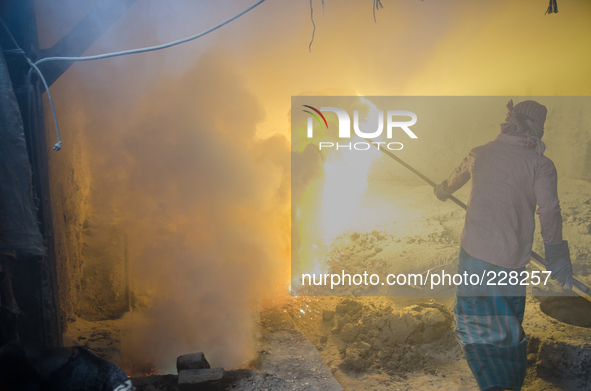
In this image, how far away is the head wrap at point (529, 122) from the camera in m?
3.05

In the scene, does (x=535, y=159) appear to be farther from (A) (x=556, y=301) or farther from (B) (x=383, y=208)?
(B) (x=383, y=208)

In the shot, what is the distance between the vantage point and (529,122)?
309 cm

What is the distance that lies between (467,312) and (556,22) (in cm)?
415

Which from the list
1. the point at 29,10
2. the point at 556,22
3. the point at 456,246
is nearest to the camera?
the point at 29,10

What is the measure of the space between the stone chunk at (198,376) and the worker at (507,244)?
2366 millimetres

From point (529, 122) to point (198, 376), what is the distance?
3918mm

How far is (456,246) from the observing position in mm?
5121

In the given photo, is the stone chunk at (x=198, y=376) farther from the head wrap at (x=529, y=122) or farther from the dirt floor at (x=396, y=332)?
the head wrap at (x=529, y=122)

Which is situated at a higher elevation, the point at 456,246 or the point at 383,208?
the point at 383,208

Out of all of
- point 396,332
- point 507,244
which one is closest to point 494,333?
point 507,244

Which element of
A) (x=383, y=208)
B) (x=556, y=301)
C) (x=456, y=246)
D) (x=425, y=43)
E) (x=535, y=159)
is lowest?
(x=556, y=301)

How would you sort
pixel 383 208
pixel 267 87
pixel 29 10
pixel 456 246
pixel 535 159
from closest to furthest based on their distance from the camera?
pixel 29 10 < pixel 535 159 < pixel 267 87 < pixel 456 246 < pixel 383 208

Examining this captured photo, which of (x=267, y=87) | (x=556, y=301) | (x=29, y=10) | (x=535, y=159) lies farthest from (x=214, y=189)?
(x=556, y=301)

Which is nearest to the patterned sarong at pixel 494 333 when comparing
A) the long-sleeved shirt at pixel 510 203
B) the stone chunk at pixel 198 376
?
the long-sleeved shirt at pixel 510 203
